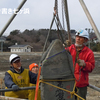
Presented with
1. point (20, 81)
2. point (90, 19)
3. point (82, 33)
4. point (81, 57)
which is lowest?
point (20, 81)

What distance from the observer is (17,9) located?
13.8 feet

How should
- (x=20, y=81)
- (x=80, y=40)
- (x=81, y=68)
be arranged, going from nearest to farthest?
(x=81, y=68)
(x=80, y=40)
(x=20, y=81)

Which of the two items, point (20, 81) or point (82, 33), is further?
point (20, 81)

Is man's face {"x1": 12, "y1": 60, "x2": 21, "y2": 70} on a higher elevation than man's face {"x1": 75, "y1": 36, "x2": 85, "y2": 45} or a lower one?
lower

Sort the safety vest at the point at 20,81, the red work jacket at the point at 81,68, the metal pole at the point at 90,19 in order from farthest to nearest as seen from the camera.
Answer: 1. the metal pole at the point at 90,19
2. the safety vest at the point at 20,81
3. the red work jacket at the point at 81,68

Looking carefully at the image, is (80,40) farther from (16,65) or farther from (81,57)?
(16,65)

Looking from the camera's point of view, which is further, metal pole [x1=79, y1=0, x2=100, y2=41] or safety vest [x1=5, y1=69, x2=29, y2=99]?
metal pole [x1=79, y1=0, x2=100, y2=41]

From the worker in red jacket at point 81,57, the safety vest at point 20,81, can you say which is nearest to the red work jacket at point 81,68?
the worker in red jacket at point 81,57

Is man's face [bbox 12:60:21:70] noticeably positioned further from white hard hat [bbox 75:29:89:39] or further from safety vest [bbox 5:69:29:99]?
white hard hat [bbox 75:29:89:39]

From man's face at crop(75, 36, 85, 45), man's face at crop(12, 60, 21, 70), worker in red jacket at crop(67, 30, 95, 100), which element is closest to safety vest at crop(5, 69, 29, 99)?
man's face at crop(12, 60, 21, 70)

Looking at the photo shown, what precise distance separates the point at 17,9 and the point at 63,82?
2.51m

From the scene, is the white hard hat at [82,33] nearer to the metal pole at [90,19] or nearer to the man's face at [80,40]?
the man's face at [80,40]

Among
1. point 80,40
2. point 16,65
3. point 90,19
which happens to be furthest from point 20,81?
point 90,19

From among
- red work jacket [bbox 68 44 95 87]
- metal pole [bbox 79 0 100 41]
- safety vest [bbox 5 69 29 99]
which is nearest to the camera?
red work jacket [bbox 68 44 95 87]
